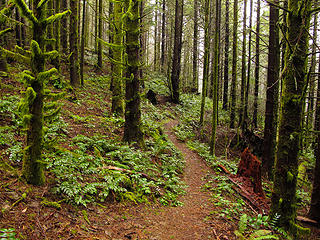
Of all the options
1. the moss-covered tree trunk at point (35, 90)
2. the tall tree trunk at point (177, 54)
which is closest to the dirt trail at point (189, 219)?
the moss-covered tree trunk at point (35, 90)

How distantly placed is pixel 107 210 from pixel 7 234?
2.05 metres

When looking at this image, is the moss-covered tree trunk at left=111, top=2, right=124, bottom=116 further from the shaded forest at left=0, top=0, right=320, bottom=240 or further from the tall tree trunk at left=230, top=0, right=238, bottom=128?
the tall tree trunk at left=230, top=0, right=238, bottom=128

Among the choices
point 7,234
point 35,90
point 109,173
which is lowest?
point 109,173

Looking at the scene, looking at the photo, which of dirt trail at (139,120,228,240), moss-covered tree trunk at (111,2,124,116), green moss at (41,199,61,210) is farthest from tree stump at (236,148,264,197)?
moss-covered tree trunk at (111,2,124,116)

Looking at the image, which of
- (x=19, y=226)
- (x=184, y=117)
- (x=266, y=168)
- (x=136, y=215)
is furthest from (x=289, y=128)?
(x=184, y=117)

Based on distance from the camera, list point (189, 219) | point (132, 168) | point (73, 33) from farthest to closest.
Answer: point (73, 33), point (132, 168), point (189, 219)

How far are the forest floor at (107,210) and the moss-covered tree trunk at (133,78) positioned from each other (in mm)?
806

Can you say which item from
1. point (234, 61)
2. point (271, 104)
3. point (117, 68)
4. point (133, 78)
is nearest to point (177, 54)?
point (234, 61)

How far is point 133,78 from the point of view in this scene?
7.94 m

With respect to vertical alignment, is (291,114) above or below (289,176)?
above

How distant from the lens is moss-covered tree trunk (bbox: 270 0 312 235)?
4438 mm

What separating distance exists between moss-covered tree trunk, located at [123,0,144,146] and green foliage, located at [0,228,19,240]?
212 inches

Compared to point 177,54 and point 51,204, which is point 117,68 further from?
point 177,54

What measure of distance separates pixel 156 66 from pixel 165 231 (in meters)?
26.9
